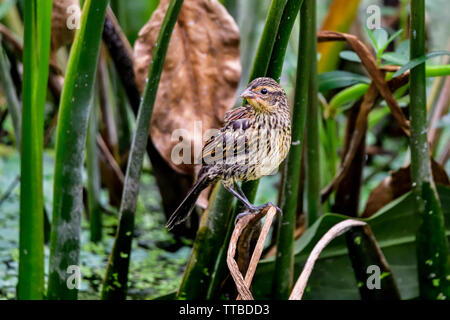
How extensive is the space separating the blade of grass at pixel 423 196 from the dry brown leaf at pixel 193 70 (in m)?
0.29

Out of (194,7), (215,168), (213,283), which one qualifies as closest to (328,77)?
(194,7)

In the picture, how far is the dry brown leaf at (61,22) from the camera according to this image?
1.10 meters

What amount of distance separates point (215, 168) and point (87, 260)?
99 centimetres

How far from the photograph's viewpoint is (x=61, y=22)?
3.91ft

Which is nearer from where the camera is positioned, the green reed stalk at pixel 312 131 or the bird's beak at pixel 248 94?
the bird's beak at pixel 248 94

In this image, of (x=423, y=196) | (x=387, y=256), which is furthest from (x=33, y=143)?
(x=387, y=256)

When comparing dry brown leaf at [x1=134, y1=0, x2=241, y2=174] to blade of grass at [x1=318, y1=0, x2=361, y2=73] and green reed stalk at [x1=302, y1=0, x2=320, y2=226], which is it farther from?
blade of grass at [x1=318, y1=0, x2=361, y2=73]

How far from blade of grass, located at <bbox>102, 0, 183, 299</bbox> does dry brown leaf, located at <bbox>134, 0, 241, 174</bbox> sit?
25 mm

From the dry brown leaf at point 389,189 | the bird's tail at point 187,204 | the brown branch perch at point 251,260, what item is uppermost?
the dry brown leaf at point 389,189

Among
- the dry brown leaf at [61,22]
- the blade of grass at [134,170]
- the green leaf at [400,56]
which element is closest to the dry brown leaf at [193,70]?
the blade of grass at [134,170]

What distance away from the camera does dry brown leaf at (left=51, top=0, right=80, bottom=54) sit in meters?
1.10

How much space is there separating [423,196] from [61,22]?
0.74 metres

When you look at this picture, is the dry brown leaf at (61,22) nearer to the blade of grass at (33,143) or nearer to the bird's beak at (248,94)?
the blade of grass at (33,143)

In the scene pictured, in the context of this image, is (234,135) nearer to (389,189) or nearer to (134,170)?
(134,170)
